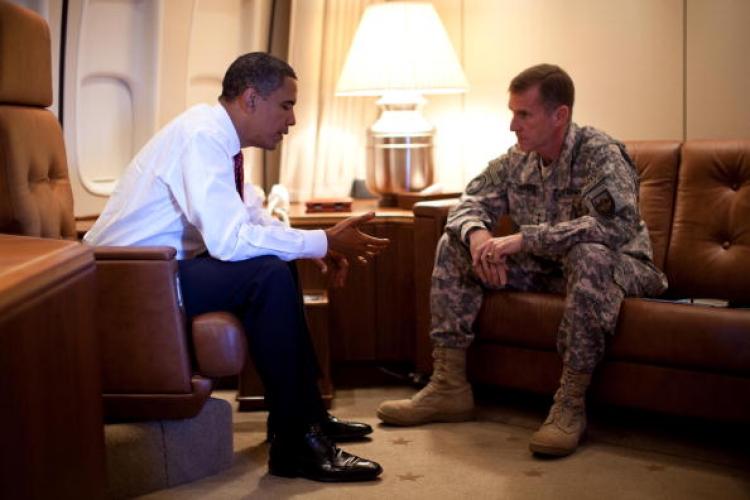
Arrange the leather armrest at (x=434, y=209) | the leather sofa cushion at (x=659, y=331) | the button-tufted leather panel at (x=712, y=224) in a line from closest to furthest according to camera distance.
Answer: the leather sofa cushion at (x=659, y=331) < the button-tufted leather panel at (x=712, y=224) < the leather armrest at (x=434, y=209)

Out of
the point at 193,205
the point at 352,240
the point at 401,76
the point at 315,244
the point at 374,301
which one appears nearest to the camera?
the point at 193,205

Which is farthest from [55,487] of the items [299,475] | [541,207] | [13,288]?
[541,207]

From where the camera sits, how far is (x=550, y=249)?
2893 millimetres

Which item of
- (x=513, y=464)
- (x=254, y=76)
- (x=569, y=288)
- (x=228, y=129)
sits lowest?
(x=513, y=464)

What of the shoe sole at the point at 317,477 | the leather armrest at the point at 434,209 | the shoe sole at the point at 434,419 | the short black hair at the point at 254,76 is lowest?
the shoe sole at the point at 317,477

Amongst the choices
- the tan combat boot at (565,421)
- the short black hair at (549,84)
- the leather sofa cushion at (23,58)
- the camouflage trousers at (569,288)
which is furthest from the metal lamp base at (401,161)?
the leather sofa cushion at (23,58)

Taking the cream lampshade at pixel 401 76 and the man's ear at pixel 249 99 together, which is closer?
the man's ear at pixel 249 99

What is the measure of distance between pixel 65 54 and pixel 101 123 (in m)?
0.29

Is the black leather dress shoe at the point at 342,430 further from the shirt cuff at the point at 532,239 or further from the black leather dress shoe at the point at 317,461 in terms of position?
the shirt cuff at the point at 532,239

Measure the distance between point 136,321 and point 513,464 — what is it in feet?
3.56

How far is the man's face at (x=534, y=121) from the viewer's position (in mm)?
3027

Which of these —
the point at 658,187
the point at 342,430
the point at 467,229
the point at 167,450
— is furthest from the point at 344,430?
the point at 658,187

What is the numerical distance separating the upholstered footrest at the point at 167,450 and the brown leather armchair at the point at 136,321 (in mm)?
55

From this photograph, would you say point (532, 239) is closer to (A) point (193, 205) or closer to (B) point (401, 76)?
(A) point (193, 205)
